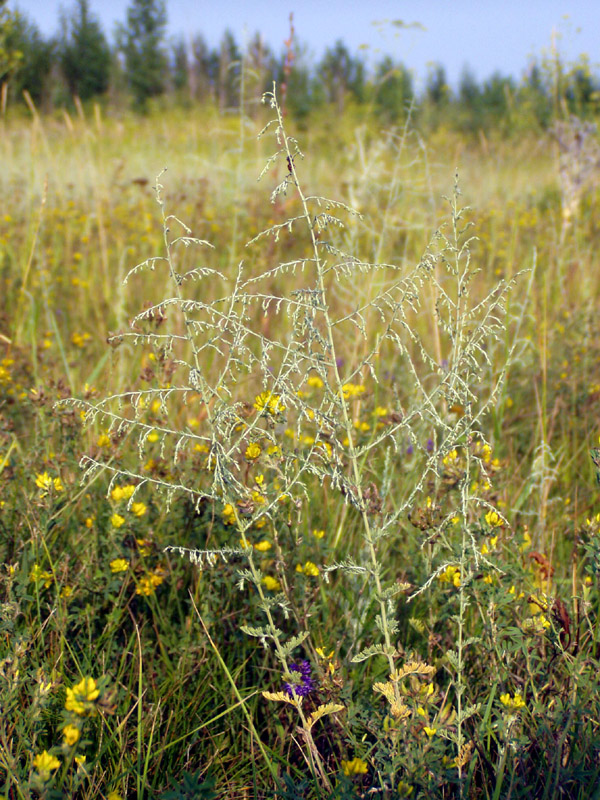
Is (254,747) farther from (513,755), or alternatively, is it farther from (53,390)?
(53,390)

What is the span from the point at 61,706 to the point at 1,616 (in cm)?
23

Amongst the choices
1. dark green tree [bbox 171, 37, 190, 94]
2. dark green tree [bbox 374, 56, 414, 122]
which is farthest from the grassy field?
dark green tree [bbox 171, 37, 190, 94]

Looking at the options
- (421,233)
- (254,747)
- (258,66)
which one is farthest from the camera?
(421,233)

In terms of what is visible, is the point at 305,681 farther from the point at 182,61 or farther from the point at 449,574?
the point at 182,61

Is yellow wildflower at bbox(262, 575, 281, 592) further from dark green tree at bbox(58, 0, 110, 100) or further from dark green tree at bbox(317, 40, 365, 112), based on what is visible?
dark green tree at bbox(58, 0, 110, 100)

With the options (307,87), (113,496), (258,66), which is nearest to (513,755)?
(113,496)

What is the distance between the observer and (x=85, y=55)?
37.2 meters

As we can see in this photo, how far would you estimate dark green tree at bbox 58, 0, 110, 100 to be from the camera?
3403 centimetres

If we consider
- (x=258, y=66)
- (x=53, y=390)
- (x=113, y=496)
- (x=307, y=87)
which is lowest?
(x=113, y=496)

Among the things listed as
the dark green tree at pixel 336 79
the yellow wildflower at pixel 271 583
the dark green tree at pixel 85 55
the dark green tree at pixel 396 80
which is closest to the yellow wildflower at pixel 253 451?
the yellow wildflower at pixel 271 583

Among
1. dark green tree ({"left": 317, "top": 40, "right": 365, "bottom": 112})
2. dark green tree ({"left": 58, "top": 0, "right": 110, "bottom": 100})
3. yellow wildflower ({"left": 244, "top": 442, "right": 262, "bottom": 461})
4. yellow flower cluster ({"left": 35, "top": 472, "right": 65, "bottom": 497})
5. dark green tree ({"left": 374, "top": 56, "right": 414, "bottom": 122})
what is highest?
dark green tree ({"left": 58, "top": 0, "right": 110, "bottom": 100})

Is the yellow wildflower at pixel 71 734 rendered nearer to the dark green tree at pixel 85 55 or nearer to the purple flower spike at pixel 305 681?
the purple flower spike at pixel 305 681

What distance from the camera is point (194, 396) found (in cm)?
248

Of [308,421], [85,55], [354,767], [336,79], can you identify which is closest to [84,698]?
[354,767]
